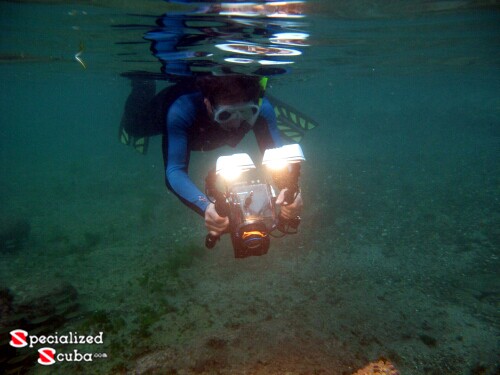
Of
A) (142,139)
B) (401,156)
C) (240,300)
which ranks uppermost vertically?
(142,139)

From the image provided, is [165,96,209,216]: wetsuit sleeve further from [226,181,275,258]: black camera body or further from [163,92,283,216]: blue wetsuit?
[226,181,275,258]: black camera body

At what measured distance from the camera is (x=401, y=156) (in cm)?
1798

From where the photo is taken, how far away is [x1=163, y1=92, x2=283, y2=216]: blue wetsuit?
404 cm

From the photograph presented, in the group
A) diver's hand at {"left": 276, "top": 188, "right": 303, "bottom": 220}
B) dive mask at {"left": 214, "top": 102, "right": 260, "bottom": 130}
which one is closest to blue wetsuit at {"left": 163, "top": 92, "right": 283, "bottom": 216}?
dive mask at {"left": 214, "top": 102, "right": 260, "bottom": 130}

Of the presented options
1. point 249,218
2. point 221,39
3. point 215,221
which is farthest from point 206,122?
point 221,39

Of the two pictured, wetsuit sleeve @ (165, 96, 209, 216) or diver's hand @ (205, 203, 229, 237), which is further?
wetsuit sleeve @ (165, 96, 209, 216)

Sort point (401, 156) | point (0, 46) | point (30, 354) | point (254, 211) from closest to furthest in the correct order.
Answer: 1. point (254, 211)
2. point (30, 354)
3. point (0, 46)
4. point (401, 156)

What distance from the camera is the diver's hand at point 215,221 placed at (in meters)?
3.25

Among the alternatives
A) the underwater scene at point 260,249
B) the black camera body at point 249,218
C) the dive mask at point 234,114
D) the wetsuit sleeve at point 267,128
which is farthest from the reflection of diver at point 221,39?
the black camera body at point 249,218

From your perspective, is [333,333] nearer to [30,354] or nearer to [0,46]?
[30,354]

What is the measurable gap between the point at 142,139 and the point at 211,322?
5.39 meters

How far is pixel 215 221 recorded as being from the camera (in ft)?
10.7

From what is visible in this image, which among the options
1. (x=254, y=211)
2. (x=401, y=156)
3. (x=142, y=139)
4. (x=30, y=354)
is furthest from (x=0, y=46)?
(x=401, y=156)

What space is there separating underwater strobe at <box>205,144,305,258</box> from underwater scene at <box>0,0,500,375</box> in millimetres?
43
